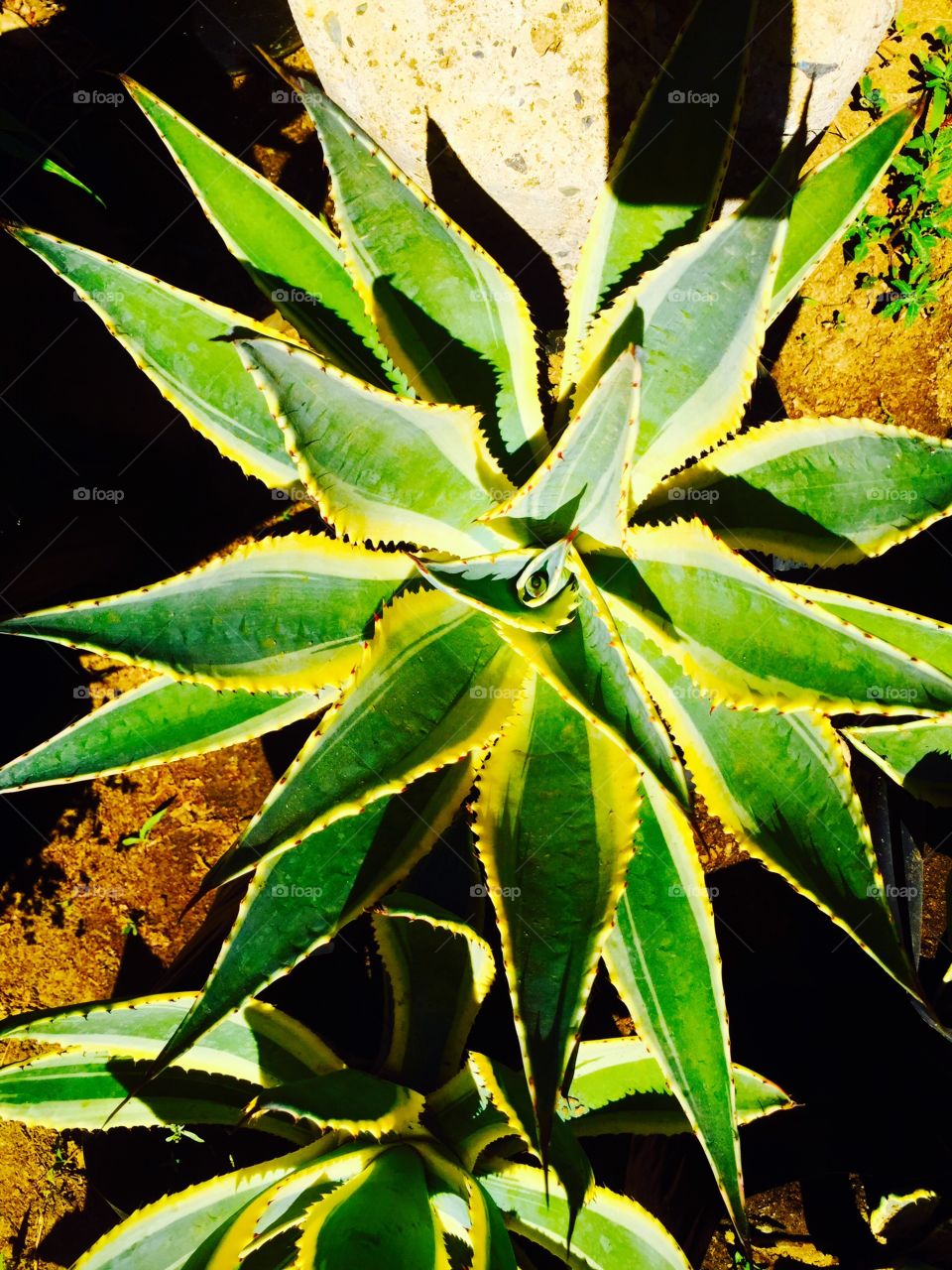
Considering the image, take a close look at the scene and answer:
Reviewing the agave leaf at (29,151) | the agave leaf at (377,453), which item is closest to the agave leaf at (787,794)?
the agave leaf at (377,453)

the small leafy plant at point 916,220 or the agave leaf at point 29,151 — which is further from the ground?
the agave leaf at point 29,151

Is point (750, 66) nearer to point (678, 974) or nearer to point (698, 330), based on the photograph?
point (698, 330)

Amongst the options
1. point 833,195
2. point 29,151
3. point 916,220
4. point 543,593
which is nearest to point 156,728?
point 543,593

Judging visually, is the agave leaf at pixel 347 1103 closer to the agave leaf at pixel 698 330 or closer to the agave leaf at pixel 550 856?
the agave leaf at pixel 550 856

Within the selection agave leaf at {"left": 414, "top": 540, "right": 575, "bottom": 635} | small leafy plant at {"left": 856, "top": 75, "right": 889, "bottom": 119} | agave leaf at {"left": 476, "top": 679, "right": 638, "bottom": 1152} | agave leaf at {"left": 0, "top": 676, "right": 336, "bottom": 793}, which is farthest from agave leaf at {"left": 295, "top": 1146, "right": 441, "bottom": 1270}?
small leafy plant at {"left": 856, "top": 75, "right": 889, "bottom": 119}

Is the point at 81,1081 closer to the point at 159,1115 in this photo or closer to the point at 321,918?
the point at 159,1115

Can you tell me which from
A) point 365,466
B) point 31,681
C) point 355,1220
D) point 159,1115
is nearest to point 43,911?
point 31,681
